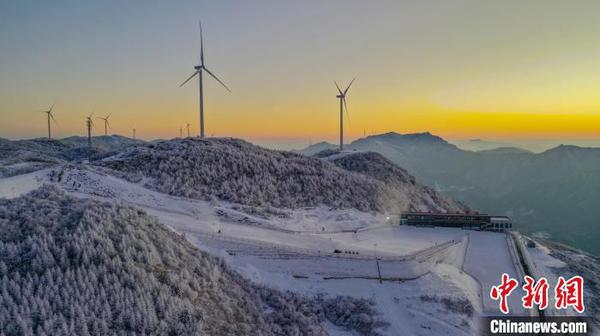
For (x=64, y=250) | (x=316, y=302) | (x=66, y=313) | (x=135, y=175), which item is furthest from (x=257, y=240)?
(x=135, y=175)

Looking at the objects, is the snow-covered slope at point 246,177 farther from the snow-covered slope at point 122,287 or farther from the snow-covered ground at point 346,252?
the snow-covered slope at point 122,287

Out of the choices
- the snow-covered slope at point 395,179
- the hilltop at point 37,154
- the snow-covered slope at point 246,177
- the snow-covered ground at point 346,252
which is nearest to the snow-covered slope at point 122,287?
the snow-covered ground at point 346,252

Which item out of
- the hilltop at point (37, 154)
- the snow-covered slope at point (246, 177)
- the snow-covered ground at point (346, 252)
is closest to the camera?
the snow-covered ground at point (346, 252)

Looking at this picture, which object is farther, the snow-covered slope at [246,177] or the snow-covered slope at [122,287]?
the snow-covered slope at [246,177]

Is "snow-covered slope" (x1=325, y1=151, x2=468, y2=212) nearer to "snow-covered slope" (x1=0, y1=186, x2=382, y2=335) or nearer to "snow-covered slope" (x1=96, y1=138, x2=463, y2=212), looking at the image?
"snow-covered slope" (x1=96, y1=138, x2=463, y2=212)

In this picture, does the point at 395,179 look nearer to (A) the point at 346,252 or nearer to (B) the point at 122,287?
(A) the point at 346,252

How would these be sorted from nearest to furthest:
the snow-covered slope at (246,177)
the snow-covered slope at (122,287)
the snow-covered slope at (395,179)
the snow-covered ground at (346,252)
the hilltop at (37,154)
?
the snow-covered slope at (122,287) < the snow-covered ground at (346,252) < the hilltop at (37,154) < the snow-covered slope at (246,177) < the snow-covered slope at (395,179)

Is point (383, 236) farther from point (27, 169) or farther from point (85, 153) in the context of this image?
point (85, 153)
